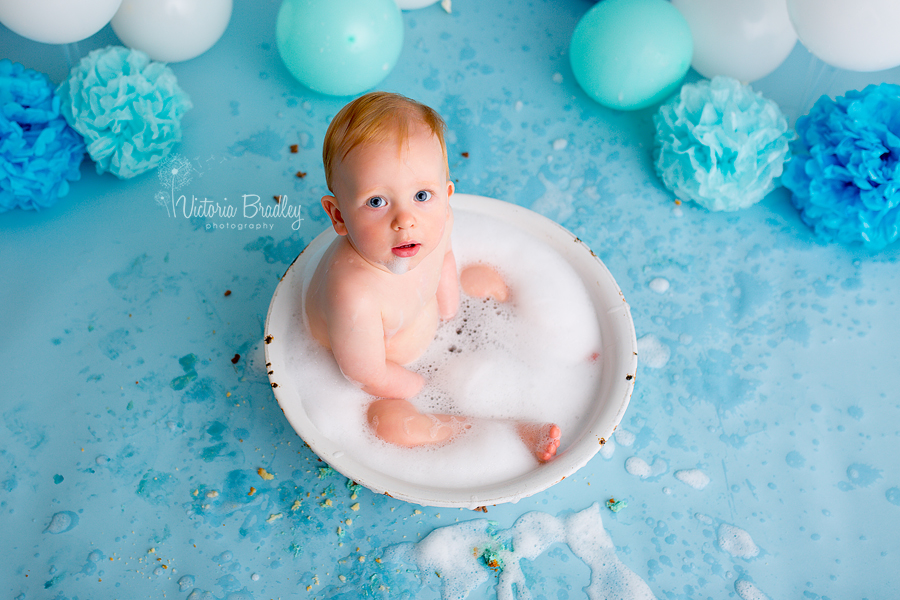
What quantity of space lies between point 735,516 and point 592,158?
949 mm

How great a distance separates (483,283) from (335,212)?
456 mm

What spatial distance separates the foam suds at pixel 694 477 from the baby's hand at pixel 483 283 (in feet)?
1.73

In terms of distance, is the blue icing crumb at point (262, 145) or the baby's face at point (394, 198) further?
the blue icing crumb at point (262, 145)

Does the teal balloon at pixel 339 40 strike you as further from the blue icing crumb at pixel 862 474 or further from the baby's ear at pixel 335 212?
the blue icing crumb at pixel 862 474

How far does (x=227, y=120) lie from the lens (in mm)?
1729

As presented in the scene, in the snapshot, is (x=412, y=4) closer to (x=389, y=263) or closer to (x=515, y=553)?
(x=389, y=263)

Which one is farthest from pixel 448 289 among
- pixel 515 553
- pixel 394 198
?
pixel 515 553

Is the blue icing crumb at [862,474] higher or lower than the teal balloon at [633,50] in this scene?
lower

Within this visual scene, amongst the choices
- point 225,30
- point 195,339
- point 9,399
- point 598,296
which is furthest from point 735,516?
point 225,30

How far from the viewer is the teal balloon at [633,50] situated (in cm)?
158

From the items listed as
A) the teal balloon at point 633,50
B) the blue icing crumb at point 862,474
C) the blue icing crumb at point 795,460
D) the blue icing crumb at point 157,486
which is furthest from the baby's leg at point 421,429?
the teal balloon at point 633,50

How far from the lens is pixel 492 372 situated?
1.35 m

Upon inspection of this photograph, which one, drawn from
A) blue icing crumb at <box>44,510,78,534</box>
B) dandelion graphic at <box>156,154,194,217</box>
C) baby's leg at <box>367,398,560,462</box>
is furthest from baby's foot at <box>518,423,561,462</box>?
dandelion graphic at <box>156,154,194,217</box>

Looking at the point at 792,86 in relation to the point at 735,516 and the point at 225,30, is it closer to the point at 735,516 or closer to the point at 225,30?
the point at 735,516
